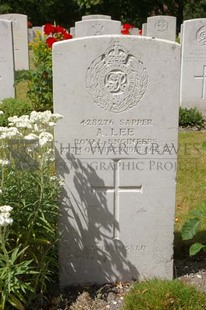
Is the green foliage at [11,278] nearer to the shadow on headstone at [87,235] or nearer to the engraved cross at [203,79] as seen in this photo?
the shadow on headstone at [87,235]

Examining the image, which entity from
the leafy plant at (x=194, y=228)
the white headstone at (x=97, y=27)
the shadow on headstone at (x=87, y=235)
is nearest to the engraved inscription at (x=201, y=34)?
the white headstone at (x=97, y=27)

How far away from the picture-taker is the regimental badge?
292cm

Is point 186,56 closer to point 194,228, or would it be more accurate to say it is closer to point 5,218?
point 194,228

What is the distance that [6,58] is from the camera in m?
8.20

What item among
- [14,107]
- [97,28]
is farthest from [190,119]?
[14,107]

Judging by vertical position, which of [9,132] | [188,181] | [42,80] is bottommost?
[188,181]

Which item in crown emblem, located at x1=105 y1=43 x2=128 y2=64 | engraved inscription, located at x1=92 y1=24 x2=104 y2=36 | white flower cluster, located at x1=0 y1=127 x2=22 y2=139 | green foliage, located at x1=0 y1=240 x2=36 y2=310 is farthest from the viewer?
engraved inscription, located at x1=92 y1=24 x2=104 y2=36

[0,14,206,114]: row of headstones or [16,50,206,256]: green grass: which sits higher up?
[0,14,206,114]: row of headstones

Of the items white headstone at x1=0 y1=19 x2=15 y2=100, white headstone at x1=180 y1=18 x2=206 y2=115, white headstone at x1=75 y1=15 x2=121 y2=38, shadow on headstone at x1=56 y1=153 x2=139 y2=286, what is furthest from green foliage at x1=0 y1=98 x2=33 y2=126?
shadow on headstone at x1=56 y1=153 x2=139 y2=286

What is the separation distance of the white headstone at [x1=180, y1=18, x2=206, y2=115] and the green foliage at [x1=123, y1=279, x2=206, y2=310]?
6.16m

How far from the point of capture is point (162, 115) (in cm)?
301

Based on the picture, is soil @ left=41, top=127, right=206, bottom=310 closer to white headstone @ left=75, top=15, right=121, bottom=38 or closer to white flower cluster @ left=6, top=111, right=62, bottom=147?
white flower cluster @ left=6, top=111, right=62, bottom=147

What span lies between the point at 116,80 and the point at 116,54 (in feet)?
0.56

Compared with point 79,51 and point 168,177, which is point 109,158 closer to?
point 168,177
